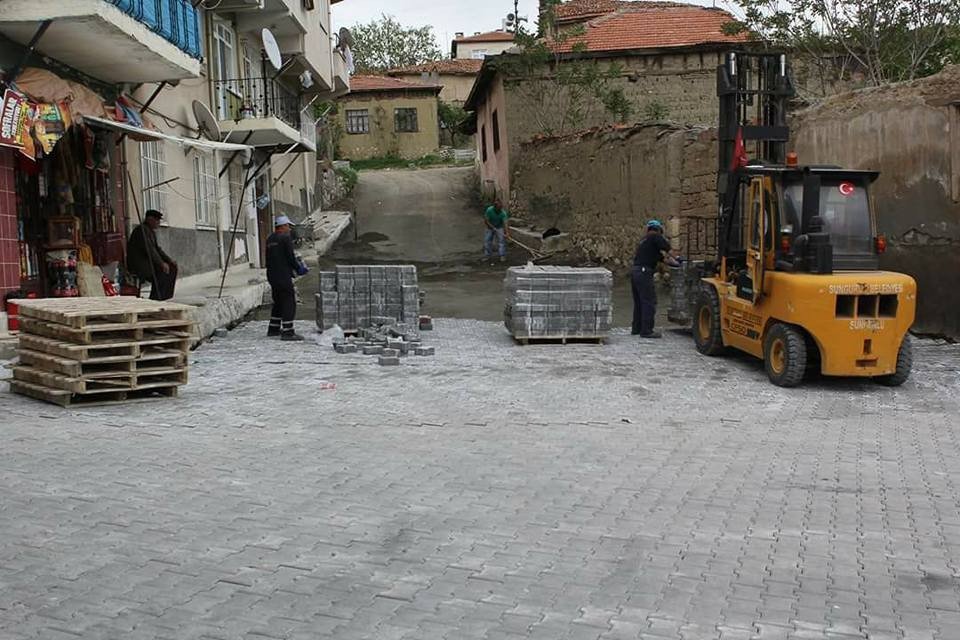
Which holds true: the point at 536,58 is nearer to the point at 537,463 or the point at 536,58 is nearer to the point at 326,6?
the point at 326,6

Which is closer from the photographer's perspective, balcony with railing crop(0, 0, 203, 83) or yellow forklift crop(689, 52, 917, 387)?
yellow forklift crop(689, 52, 917, 387)

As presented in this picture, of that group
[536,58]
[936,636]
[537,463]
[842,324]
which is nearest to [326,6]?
[536,58]

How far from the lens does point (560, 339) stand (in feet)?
42.5

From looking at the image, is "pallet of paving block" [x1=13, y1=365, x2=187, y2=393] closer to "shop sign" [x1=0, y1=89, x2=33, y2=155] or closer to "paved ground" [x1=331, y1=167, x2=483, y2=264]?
"shop sign" [x1=0, y1=89, x2=33, y2=155]

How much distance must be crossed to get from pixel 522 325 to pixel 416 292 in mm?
1624

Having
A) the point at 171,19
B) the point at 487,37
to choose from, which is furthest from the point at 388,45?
the point at 171,19

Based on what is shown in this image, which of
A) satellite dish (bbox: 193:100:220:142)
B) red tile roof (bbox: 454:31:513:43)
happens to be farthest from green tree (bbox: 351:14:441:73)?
satellite dish (bbox: 193:100:220:142)

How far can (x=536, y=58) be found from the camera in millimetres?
25484

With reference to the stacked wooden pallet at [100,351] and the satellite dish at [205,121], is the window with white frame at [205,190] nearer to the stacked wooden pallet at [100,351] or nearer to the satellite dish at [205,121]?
the satellite dish at [205,121]

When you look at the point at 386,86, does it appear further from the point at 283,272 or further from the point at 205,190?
the point at 283,272

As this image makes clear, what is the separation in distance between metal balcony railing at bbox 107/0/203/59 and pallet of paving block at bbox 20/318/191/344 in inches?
164

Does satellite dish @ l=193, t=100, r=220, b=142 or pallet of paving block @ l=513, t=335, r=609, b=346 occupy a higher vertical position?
satellite dish @ l=193, t=100, r=220, b=142

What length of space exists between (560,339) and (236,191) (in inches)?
459

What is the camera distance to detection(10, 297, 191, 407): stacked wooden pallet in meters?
8.24
